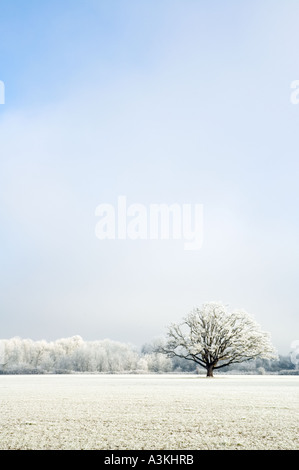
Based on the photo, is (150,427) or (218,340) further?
(218,340)

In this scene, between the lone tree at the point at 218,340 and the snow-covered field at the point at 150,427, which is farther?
the lone tree at the point at 218,340

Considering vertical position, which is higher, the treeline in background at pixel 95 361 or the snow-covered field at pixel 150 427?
the snow-covered field at pixel 150 427

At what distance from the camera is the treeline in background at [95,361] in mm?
90188

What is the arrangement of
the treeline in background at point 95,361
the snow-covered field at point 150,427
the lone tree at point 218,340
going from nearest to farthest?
the snow-covered field at point 150,427 → the lone tree at point 218,340 → the treeline in background at point 95,361

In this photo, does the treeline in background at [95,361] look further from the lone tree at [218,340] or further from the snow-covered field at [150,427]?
the snow-covered field at [150,427]

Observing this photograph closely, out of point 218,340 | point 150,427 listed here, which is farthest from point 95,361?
point 150,427

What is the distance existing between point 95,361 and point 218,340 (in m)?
48.2

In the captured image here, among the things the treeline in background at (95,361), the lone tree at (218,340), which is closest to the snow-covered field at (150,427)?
the lone tree at (218,340)

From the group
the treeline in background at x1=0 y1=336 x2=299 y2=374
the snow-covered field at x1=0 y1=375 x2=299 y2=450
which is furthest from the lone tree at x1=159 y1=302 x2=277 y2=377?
the snow-covered field at x1=0 y1=375 x2=299 y2=450

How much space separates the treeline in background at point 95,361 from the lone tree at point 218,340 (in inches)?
1072

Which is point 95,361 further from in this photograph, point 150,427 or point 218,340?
point 150,427

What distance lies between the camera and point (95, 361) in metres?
95.9
